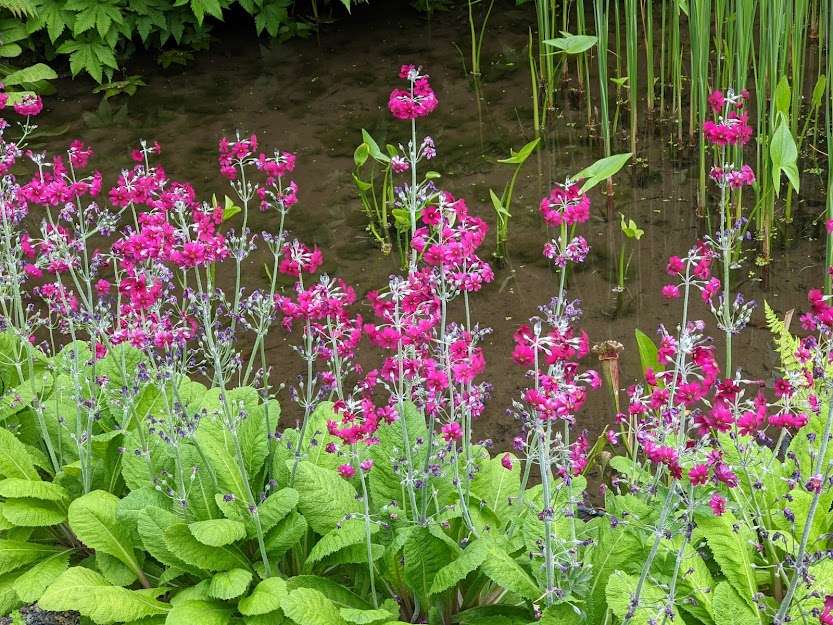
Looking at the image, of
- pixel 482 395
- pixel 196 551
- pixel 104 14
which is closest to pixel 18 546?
pixel 196 551

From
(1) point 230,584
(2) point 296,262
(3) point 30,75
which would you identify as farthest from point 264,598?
(3) point 30,75

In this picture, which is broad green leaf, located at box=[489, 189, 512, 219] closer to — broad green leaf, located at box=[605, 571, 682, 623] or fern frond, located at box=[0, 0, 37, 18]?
broad green leaf, located at box=[605, 571, 682, 623]

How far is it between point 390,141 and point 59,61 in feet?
10.3

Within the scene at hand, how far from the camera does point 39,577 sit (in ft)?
9.55

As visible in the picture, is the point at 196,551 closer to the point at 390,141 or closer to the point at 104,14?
the point at 390,141

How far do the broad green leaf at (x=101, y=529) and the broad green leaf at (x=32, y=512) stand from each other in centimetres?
17

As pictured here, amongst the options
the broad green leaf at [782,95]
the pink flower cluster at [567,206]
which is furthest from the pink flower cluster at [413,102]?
the broad green leaf at [782,95]

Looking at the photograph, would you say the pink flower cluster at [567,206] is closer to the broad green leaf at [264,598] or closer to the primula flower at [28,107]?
the broad green leaf at [264,598]

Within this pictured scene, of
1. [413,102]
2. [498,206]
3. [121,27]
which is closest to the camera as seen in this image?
[413,102]

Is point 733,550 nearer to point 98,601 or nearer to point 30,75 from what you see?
point 98,601

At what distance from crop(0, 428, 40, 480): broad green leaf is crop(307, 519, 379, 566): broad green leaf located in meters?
1.00

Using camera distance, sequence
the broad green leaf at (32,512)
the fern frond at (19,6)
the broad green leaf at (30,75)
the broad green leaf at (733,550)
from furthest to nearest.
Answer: the broad green leaf at (30,75) → the fern frond at (19,6) → the broad green leaf at (32,512) → the broad green leaf at (733,550)

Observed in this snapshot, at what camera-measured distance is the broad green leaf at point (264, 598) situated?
8.36 feet

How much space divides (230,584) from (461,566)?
0.57 m
